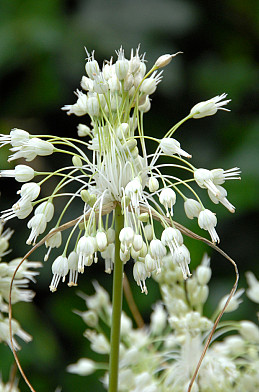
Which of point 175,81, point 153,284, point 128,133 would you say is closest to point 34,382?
point 153,284

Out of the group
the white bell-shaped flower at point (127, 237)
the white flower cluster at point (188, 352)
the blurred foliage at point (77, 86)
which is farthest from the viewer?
the blurred foliage at point (77, 86)

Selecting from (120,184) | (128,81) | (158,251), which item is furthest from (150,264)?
(128,81)

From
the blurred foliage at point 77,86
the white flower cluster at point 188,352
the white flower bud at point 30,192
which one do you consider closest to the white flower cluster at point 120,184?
the white flower bud at point 30,192

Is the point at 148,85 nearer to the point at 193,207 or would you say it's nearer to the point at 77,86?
the point at 193,207

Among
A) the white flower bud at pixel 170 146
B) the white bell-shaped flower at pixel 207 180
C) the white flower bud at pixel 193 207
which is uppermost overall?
the white flower bud at pixel 170 146

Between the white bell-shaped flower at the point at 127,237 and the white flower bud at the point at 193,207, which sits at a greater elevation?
the white flower bud at the point at 193,207

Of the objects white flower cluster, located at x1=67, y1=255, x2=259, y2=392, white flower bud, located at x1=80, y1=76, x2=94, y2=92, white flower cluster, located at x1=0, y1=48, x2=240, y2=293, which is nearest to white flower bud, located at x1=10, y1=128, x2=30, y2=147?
white flower cluster, located at x1=0, y1=48, x2=240, y2=293

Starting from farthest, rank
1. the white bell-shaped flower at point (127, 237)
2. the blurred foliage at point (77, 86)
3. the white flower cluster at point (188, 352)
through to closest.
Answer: the blurred foliage at point (77, 86) < the white flower cluster at point (188, 352) < the white bell-shaped flower at point (127, 237)

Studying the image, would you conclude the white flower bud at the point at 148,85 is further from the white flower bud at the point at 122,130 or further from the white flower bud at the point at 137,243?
the white flower bud at the point at 137,243
